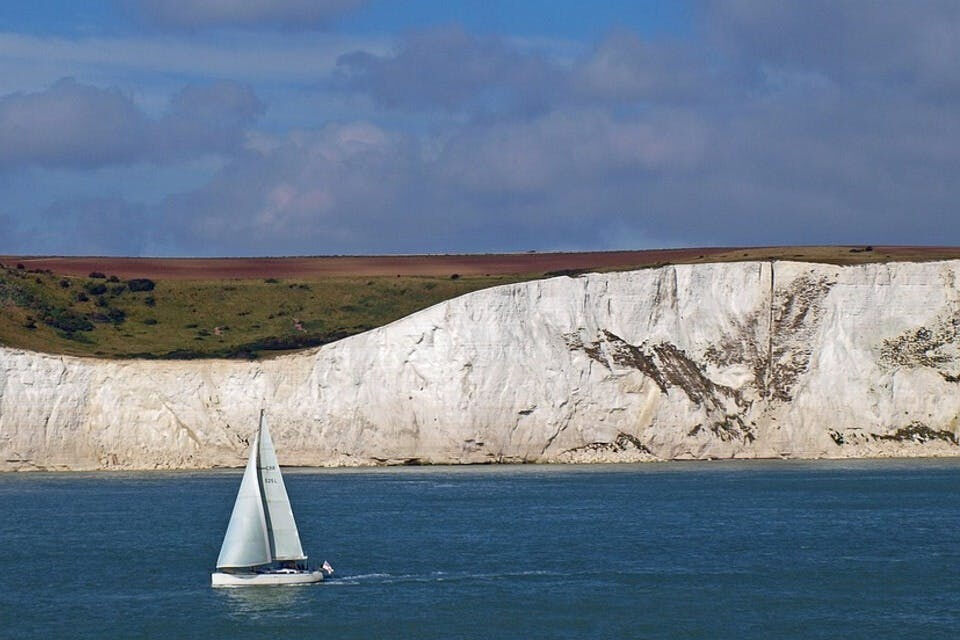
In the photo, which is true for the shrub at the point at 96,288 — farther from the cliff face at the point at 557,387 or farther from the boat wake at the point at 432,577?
the boat wake at the point at 432,577

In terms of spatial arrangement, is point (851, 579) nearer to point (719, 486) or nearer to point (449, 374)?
point (719, 486)

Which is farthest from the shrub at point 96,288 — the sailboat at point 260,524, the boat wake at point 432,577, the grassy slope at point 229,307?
the sailboat at point 260,524

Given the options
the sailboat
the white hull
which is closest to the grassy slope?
the white hull

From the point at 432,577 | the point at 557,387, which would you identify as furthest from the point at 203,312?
the point at 432,577

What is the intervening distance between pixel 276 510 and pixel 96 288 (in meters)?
61.6

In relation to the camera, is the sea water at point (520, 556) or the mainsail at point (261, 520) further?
the mainsail at point (261, 520)

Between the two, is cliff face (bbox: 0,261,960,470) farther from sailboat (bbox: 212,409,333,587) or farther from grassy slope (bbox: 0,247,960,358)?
sailboat (bbox: 212,409,333,587)

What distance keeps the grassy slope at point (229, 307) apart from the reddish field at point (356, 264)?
1.90 meters

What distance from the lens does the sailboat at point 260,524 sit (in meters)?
45.2

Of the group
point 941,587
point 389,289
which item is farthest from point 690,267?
point 941,587

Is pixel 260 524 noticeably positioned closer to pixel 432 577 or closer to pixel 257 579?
pixel 257 579

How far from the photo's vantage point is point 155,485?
7550 centimetres

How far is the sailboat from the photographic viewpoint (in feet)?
148

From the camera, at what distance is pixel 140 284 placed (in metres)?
105
